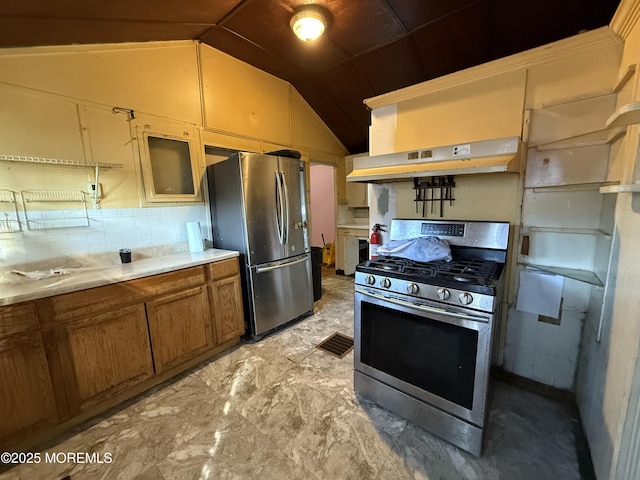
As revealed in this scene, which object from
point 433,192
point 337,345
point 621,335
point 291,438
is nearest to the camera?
point 621,335

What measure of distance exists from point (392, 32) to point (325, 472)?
3.37 m

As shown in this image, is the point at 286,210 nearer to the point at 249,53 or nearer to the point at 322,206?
the point at 249,53

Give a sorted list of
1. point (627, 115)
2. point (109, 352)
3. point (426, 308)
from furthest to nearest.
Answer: point (109, 352), point (426, 308), point (627, 115)

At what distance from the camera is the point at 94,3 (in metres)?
1.67

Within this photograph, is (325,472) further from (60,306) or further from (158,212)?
(158,212)

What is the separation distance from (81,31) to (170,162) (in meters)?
1.06

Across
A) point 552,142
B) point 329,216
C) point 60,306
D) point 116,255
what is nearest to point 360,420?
point 60,306

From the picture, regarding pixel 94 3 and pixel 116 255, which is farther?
pixel 116 255

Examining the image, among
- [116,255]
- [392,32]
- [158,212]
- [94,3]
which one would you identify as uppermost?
[392,32]

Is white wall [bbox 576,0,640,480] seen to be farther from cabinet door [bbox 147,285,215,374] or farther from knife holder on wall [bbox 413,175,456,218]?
cabinet door [bbox 147,285,215,374]

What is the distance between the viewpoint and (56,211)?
197 cm

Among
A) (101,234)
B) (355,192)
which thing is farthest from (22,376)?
(355,192)

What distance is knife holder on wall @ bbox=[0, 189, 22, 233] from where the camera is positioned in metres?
1.77

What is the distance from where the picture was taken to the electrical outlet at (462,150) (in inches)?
65.9
